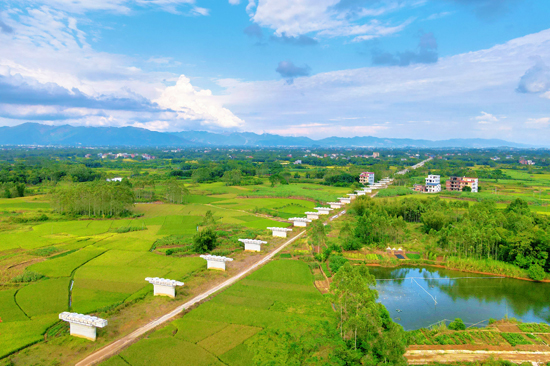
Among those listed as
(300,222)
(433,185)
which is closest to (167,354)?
(300,222)

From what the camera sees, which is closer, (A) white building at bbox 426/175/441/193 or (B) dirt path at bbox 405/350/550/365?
(B) dirt path at bbox 405/350/550/365

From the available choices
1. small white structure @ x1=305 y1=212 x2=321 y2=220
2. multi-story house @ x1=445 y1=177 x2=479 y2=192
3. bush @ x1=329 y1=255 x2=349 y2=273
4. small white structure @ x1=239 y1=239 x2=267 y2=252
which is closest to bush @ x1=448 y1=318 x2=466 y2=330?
bush @ x1=329 y1=255 x2=349 y2=273

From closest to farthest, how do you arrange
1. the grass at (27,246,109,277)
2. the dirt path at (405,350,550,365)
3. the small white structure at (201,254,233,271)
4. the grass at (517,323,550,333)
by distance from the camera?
the dirt path at (405,350,550,365), the grass at (517,323,550,333), the grass at (27,246,109,277), the small white structure at (201,254,233,271)

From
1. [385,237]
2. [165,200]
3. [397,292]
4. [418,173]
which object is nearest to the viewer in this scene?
[397,292]

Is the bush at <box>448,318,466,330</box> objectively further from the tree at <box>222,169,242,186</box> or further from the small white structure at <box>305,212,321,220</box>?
the tree at <box>222,169,242,186</box>

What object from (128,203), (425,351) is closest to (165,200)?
(128,203)

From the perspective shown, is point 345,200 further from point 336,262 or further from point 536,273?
point 536,273

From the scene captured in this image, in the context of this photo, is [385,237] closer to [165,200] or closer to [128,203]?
[128,203]
